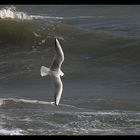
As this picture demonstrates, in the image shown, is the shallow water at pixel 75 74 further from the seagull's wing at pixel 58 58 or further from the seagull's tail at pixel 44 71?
the seagull's tail at pixel 44 71

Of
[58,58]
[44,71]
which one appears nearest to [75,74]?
[58,58]

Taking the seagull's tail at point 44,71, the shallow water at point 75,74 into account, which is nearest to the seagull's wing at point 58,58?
the seagull's tail at point 44,71

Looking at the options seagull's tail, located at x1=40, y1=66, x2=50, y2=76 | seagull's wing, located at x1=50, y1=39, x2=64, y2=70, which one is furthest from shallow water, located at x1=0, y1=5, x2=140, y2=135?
seagull's tail, located at x1=40, y1=66, x2=50, y2=76

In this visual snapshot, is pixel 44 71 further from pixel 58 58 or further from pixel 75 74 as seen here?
pixel 75 74

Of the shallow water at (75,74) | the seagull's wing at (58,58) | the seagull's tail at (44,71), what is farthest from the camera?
the shallow water at (75,74)

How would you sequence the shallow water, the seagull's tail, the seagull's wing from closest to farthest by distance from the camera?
1. the seagull's tail
2. the seagull's wing
3. the shallow water

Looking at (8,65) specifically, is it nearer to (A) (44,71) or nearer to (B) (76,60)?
(B) (76,60)

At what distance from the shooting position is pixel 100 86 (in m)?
13.6

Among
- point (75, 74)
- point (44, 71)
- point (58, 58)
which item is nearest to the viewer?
point (44, 71)

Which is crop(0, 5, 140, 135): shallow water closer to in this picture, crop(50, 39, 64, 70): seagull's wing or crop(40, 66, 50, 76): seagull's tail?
crop(50, 39, 64, 70): seagull's wing

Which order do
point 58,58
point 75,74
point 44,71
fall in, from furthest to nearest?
point 75,74
point 58,58
point 44,71

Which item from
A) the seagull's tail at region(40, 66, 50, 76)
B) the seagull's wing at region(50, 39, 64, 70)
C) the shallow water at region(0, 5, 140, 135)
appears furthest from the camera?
the shallow water at region(0, 5, 140, 135)

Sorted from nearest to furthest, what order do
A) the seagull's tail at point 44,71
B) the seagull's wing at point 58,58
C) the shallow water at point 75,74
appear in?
the seagull's tail at point 44,71
the seagull's wing at point 58,58
the shallow water at point 75,74

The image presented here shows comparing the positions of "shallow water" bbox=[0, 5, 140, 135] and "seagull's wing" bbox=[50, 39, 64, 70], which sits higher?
"seagull's wing" bbox=[50, 39, 64, 70]
